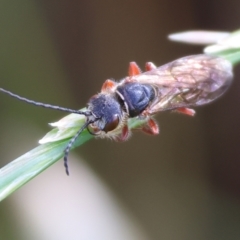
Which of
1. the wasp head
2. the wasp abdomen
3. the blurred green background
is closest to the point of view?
the wasp head

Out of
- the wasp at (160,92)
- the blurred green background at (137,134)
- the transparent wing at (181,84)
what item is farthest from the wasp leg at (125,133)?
the blurred green background at (137,134)

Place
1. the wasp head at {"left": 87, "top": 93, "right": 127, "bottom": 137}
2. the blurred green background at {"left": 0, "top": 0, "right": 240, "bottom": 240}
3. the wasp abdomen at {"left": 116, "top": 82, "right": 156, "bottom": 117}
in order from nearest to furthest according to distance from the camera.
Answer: the wasp head at {"left": 87, "top": 93, "right": 127, "bottom": 137} → the wasp abdomen at {"left": 116, "top": 82, "right": 156, "bottom": 117} → the blurred green background at {"left": 0, "top": 0, "right": 240, "bottom": 240}

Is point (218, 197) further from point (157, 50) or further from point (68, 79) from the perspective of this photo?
point (68, 79)

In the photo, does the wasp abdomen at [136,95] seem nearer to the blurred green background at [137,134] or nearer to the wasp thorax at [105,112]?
the wasp thorax at [105,112]

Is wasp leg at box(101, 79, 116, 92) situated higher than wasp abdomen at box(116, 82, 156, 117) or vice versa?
wasp leg at box(101, 79, 116, 92)

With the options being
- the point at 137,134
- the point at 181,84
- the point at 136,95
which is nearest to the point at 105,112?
the point at 136,95

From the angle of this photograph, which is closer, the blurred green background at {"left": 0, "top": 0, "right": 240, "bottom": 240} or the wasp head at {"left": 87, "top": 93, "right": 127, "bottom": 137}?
the wasp head at {"left": 87, "top": 93, "right": 127, "bottom": 137}

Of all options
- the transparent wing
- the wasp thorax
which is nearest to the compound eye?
the wasp thorax

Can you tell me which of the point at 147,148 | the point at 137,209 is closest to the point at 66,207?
the point at 137,209

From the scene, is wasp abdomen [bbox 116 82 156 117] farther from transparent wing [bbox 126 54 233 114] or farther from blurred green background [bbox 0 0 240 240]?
blurred green background [bbox 0 0 240 240]

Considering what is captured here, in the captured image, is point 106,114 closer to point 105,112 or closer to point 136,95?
point 105,112
